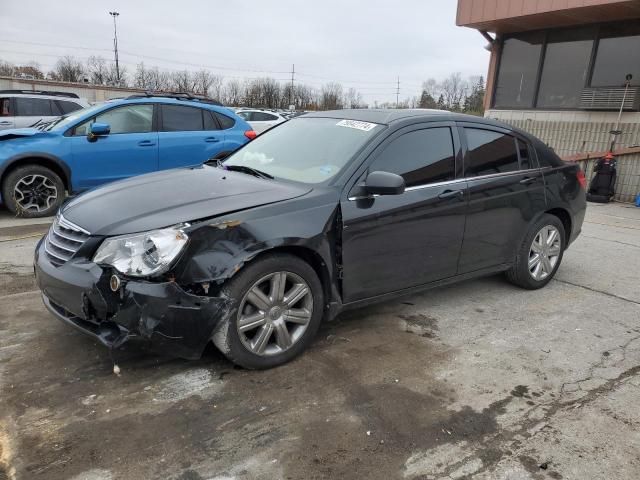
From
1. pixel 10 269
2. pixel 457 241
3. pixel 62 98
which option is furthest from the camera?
pixel 62 98

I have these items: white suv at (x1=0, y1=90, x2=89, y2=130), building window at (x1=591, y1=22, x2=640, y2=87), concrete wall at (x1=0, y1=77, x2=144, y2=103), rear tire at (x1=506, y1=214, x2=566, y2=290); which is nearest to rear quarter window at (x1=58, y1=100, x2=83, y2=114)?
white suv at (x1=0, y1=90, x2=89, y2=130)

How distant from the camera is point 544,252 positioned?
16.0 ft

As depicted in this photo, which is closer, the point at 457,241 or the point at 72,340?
the point at 72,340

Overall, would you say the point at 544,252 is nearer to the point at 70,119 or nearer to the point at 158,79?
the point at 70,119

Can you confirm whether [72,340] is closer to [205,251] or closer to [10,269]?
[205,251]

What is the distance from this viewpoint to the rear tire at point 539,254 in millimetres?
4672

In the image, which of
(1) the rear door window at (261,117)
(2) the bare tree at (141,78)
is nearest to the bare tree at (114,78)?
(2) the bare tree at (141,78)

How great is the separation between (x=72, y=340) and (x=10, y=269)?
6.52 feet

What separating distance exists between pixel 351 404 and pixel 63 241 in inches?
79.9

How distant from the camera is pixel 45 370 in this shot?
3.07 metres

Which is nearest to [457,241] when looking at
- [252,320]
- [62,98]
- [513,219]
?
[513,219]

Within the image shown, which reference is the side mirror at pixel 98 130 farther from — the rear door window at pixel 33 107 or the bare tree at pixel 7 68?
the bare tree at pixel 7 68

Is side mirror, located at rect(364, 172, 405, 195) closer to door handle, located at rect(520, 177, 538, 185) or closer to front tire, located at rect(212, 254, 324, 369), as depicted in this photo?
front tire, located at rect(212, 254, 324, 369)

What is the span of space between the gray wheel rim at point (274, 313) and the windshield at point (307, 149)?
79 cm
